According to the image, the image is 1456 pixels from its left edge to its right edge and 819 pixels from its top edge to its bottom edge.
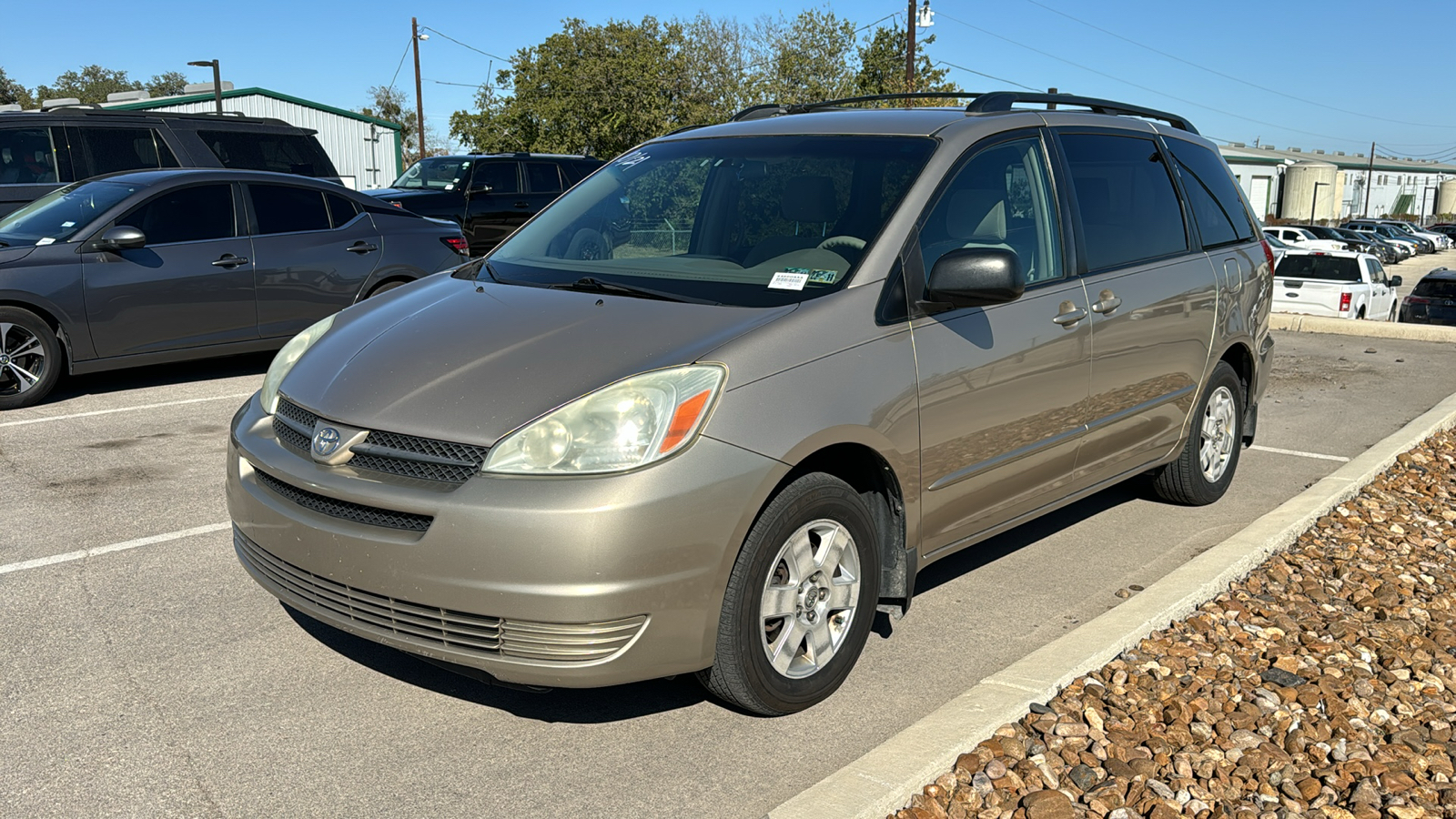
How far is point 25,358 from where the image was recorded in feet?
26.6

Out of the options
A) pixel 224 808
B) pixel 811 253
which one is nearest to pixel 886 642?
pixel 811 253

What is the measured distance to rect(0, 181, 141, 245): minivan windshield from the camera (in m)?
8.38

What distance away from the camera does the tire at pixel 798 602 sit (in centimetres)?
335

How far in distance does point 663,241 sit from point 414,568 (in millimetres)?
1807

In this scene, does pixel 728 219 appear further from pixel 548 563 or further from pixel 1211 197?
pixel 1211 197

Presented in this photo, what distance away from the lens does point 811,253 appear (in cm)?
404

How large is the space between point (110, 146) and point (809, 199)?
33.1 feet

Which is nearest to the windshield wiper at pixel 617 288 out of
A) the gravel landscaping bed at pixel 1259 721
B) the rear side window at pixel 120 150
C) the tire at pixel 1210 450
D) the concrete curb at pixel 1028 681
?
the concrete curb at pixel 1028 681

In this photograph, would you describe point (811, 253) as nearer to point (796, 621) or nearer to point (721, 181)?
point (721, 181)

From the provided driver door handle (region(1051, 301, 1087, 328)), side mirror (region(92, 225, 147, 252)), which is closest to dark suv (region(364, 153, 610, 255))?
side mirror (region(92, 225, 147, 252))

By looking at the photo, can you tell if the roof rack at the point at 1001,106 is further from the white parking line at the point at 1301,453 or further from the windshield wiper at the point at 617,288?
the white parking line at the point at 1301,453

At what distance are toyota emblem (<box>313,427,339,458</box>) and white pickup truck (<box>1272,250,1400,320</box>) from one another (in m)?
22.0

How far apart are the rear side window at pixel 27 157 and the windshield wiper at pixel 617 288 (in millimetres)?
9619

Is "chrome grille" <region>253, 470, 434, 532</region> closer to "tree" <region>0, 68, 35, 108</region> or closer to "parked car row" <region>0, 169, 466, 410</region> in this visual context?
"parked car row" <region>0, 169, 466, 410</region>
